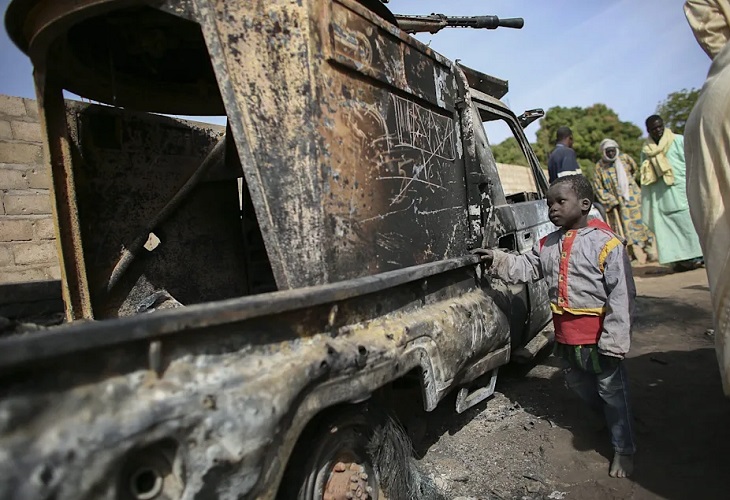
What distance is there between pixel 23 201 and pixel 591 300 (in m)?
3.98

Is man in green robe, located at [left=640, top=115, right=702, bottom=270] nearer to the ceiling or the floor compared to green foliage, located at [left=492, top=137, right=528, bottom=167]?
nearer to the floor

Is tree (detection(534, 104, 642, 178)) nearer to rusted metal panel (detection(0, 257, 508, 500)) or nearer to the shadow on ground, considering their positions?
the shadow on ground

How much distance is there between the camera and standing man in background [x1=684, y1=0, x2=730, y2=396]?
1.68 meters

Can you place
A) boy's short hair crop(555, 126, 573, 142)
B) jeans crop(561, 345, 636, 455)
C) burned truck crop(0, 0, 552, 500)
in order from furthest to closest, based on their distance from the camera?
boy's short hair crop(555, 126, 573, 142) < jeans crop(561, 345, 636, 455) < burned truck crop(0, 0, 552, 500)

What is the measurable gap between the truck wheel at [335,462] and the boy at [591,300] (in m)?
1.19

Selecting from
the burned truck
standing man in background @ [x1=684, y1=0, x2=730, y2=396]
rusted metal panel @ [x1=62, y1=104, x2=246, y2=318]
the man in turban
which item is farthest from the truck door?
the man in turban

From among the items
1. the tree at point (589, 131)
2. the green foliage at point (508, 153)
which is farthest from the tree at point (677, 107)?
the green foliage at point (508, 153)

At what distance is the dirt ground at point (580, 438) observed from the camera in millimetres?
2217

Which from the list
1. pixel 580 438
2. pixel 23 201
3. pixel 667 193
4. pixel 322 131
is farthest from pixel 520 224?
pixel 667 193

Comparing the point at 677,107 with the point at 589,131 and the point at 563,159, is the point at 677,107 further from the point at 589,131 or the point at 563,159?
the point at 563,159

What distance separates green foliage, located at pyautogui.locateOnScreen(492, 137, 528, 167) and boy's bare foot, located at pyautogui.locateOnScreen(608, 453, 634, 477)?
697 inches

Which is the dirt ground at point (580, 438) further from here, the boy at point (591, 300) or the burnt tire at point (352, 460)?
the burnt tire at point (352, 460)

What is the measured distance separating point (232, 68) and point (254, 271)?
190 cm

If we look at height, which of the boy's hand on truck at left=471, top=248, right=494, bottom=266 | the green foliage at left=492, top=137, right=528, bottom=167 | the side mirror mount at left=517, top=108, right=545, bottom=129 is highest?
the green foliage at left=492, top=137, right=528, bottom=167
